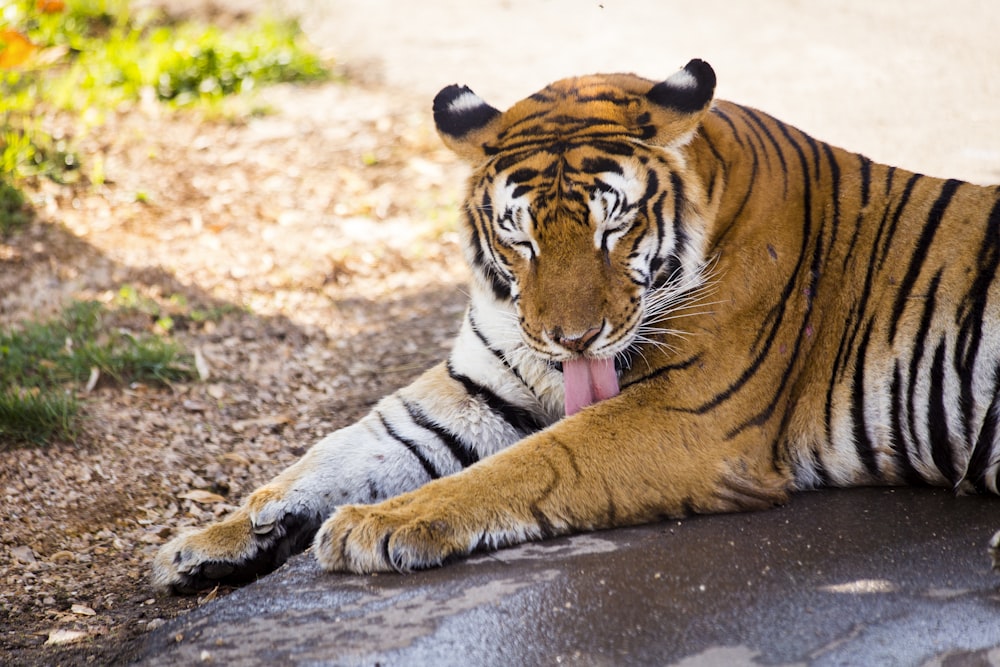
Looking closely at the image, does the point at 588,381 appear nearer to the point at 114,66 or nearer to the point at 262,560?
the point at 262,560

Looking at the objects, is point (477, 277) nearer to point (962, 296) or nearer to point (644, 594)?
point (644, 594)

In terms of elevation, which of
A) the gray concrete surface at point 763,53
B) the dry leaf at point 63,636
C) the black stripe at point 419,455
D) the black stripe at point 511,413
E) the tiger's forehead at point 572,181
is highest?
the gray concrete surface at point 763,53

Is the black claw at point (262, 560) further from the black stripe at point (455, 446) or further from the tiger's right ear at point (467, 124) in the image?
the tiger's right ear at point (467, 124)

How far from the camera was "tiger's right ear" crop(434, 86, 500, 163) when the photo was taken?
3170mm

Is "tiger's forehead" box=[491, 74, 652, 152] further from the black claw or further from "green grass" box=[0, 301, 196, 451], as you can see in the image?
"green grass" box=[0, 301, 196, 451]

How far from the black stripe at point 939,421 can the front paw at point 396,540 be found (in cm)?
129

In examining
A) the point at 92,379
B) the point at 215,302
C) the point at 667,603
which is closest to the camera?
the point at 667,603

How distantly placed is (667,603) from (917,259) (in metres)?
1.27

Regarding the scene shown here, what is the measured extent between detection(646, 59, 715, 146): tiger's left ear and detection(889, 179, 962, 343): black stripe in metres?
0.71

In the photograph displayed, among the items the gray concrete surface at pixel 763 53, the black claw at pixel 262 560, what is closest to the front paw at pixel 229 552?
the black claw at pixel 262 560

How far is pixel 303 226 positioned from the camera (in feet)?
20.2

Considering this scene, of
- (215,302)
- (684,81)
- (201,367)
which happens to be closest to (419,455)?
(684,81)

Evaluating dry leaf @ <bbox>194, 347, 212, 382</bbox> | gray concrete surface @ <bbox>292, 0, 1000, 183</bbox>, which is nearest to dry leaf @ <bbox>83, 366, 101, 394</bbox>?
dry leaf @ <bbox>194, 347, 212, 382</bbox>

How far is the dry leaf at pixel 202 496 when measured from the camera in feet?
12.0
